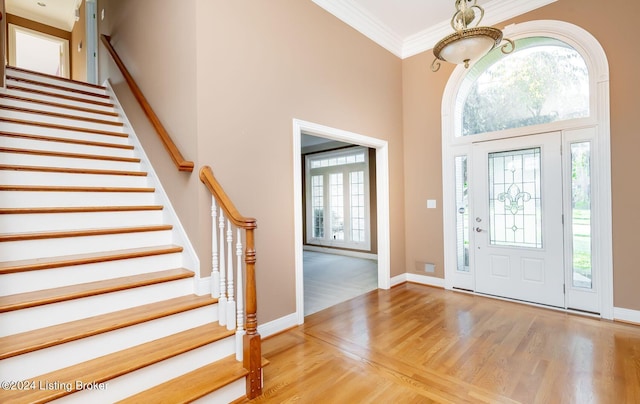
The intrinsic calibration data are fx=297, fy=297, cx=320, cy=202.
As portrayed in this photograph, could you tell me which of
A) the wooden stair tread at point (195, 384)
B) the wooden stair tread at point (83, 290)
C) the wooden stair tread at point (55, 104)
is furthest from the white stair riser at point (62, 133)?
the wooden stair tread at point (195, 384)

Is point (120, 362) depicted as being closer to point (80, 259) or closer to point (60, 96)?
point (80, 259)

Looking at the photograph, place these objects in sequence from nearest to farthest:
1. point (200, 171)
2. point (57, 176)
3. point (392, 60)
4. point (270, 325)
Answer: point (200, 171)
point (57, 176)
point (270, 325)
point (392, 60)

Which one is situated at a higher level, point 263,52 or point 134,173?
point 263,52

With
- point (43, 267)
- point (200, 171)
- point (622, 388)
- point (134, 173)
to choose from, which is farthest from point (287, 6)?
point (622, 388)

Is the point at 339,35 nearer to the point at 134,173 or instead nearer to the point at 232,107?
the point at 232,107

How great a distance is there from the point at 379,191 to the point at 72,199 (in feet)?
11.6

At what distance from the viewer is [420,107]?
4.57 m

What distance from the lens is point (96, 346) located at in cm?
172

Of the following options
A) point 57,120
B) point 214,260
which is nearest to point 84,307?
point 214,260

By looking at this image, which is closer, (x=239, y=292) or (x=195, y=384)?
(x=195, y=384)

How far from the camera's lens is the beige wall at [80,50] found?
5.75 meters

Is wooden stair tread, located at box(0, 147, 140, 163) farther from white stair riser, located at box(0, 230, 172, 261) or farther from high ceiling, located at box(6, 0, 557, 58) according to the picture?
high ceiling, located at box(6, 0, 557, 58)

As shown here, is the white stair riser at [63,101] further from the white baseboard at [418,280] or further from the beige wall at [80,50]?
the white baseboard at [418,280]

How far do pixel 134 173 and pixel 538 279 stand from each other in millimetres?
4706
